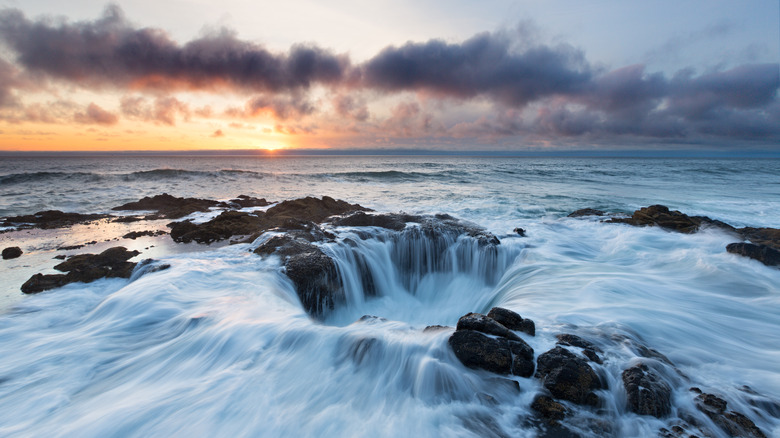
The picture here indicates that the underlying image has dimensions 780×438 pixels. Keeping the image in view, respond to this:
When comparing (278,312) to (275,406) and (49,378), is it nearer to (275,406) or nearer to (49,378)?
(275,406)

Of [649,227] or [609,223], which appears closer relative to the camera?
[649,227]

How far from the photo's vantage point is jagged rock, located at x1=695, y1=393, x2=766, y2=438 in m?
2.60

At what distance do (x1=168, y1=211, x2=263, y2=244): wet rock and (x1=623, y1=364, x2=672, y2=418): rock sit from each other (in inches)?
368

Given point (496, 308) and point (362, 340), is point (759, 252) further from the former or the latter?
point (362, 340)

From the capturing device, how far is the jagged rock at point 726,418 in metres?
2.60

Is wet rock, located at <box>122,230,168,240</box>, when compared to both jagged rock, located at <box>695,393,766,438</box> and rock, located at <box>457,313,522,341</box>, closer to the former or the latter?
rock, located at <box>457,313,522,341</box>

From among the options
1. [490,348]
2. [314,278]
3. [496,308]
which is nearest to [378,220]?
[314,278]

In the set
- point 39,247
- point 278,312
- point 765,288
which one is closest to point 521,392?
point 278,312

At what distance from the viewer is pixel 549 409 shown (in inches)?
110

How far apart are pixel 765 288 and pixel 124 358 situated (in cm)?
1043

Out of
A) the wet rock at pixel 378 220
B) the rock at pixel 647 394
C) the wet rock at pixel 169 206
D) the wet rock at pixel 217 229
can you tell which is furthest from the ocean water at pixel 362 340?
the wet rock at pixel 169 206

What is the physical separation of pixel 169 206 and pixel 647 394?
17.4 metres

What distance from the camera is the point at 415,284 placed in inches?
302

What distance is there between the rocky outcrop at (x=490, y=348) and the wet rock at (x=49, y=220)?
14.0 meters
